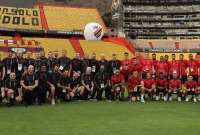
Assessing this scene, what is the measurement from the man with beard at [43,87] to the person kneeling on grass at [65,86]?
14.2 inches

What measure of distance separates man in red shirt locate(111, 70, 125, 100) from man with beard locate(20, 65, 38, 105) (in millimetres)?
2665

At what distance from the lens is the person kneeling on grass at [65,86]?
12.8 meters

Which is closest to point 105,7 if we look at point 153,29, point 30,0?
point 153,29

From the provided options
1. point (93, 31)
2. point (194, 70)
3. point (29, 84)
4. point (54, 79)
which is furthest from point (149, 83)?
point (93, 31)

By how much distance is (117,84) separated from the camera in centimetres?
1351

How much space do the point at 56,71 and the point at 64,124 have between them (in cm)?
449

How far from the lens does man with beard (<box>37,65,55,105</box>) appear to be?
1215 centimetres

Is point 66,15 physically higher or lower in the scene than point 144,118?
higher

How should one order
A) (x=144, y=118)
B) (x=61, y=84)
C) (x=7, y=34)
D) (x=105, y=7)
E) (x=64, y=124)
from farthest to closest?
(x=105, y=7), (x=7, y=34), (x=61, y=84), (x=144, y=118), (x=64, y=124)

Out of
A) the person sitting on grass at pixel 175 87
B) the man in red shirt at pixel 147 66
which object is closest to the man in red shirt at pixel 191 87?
the person sitting on grass at pixel 175 87

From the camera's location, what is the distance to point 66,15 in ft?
137

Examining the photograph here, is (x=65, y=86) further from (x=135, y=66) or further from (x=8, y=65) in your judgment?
(x=135, y=66)

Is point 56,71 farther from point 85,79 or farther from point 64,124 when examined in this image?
point 64,124

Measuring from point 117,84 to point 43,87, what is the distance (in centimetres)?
241
